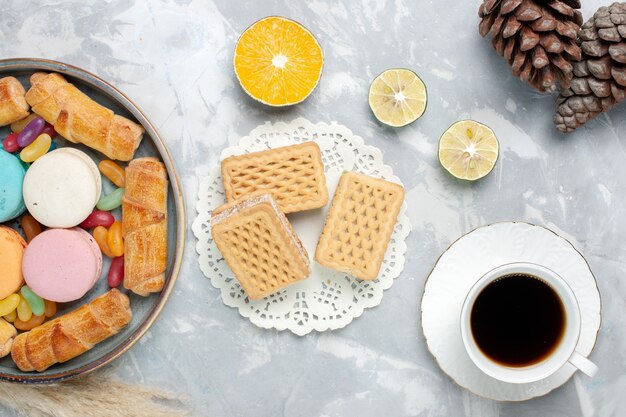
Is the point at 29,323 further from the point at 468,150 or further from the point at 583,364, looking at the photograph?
the point at 583,364

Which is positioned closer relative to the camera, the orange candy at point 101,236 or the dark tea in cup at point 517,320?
the dark tea in cup at point 517,320

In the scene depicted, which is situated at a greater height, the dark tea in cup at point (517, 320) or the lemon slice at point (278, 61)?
the lemon slice at point (278, 61)

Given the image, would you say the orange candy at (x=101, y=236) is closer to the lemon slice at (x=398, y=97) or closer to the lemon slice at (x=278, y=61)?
the lemon slice at (x=278, y=61)

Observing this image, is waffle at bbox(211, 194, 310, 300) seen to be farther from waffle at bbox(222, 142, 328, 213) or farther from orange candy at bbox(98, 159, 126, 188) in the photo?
orange candy at bbox(98, 159, 126, 188)

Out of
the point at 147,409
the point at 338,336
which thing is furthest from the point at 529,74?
the point at 147,409

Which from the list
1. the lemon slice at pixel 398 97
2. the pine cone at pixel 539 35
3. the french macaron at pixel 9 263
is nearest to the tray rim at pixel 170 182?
the french macaron at pixel 9 263

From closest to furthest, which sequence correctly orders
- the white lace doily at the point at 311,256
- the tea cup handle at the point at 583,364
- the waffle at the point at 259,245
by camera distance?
the tea cup handle at the point at 583,364 < the waffle at the point at 259,245 < the white lace doily at the point at 311,256

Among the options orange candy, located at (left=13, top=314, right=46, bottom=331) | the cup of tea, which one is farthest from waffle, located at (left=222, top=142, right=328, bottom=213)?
orange candy, located at (left=13, top=314, right=46, bottom=331)

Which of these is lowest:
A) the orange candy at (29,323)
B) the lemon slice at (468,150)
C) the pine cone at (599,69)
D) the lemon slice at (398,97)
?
the orange candy at (29,323)
